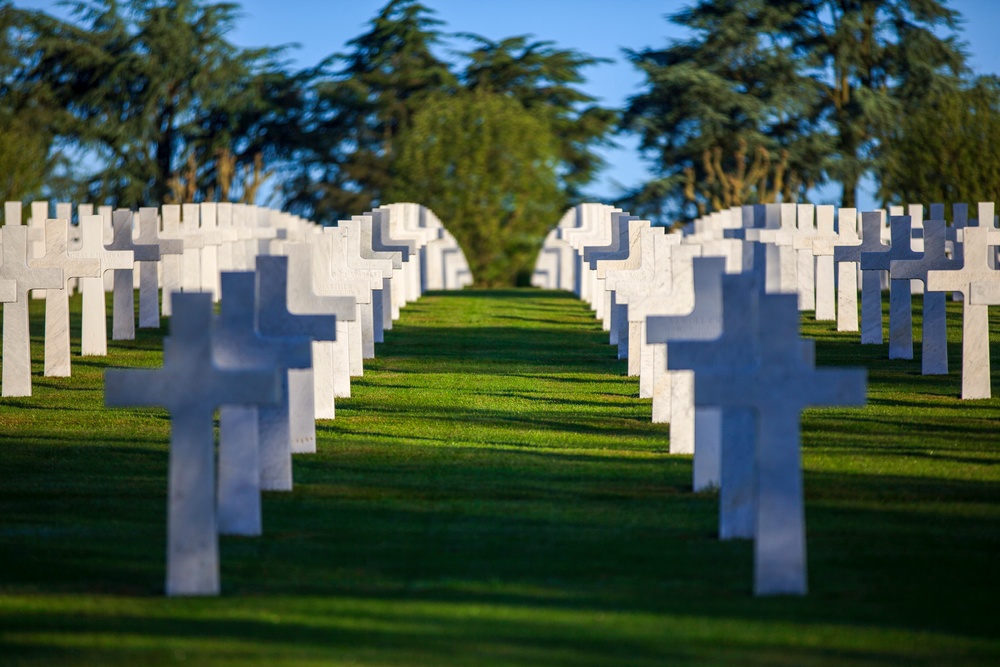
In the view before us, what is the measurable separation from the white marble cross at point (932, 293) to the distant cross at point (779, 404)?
6896mm

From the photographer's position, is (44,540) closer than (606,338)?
Yes

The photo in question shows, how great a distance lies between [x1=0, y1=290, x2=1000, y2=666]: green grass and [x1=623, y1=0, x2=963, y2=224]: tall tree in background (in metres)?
39.3

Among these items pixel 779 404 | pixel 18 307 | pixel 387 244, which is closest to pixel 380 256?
pixel 387 244

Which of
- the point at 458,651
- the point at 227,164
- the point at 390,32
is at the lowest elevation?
the point at 458,651

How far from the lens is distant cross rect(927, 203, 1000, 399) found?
→ 11.6 m

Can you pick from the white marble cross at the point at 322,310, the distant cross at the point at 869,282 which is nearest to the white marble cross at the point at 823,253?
the distant cross at the point at 869,282

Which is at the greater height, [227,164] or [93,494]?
[227,164]

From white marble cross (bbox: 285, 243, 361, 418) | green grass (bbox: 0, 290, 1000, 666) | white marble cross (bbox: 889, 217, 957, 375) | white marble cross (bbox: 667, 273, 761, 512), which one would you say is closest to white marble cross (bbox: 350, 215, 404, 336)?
white marble cross (bbox: 285, 243, 361, 418)

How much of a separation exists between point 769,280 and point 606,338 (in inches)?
308

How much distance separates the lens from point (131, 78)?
51656 mm

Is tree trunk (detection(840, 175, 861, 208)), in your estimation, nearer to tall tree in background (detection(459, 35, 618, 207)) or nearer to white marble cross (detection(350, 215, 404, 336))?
tall tree in background (detection(459, 35, 618, 207))

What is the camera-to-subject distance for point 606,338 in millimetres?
16969

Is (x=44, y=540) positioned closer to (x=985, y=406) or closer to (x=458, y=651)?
(x=458, y=651)

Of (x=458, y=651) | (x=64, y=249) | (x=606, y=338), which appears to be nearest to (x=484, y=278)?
(x=606, y=338)
